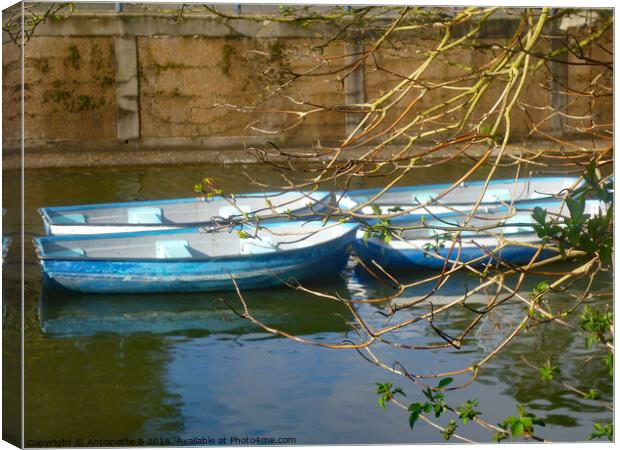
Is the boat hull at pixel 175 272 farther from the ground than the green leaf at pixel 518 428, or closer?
closer

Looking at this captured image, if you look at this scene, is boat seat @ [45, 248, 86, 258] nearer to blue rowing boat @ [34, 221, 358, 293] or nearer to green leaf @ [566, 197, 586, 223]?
blue rowing boat @ [34, 221, 358, 293]

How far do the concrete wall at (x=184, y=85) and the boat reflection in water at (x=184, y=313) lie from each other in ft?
3.11

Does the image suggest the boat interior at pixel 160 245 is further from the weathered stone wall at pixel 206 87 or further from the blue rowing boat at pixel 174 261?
the weathered stone wall at pixel 206 87

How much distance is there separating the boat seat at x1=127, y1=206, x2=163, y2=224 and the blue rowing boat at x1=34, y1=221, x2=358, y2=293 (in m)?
0.82

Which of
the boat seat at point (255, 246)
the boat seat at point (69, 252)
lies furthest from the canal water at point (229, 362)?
the boat seat at point (255, 246)

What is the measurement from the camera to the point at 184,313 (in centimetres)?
634

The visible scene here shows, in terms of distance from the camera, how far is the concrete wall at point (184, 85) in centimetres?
548

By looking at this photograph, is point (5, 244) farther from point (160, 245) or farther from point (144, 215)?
point (144, 215)

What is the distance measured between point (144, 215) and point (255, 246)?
3.96ft

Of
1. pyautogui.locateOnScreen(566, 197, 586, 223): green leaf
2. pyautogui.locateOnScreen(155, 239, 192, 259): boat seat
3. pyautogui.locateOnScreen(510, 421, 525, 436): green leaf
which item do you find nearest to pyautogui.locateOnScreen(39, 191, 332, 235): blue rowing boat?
pyautogui.locateOnScreen(155, 239, 192, 259): boat seat

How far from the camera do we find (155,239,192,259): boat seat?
→ 269 inches

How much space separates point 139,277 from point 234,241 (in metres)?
0.79

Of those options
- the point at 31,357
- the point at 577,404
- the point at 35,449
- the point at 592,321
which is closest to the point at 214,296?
the point at 31,357

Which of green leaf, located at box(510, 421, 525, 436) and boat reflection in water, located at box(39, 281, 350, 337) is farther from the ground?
green leaf, located at box(510, 421, 525, 436)
